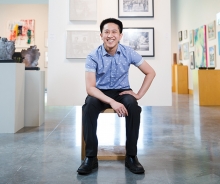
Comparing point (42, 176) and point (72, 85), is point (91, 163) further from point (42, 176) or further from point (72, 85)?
point (72, 85)

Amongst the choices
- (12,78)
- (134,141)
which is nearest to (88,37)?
(12,78)

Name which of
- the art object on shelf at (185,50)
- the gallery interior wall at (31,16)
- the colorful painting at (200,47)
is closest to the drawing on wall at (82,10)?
the colorful painting at (200,47)

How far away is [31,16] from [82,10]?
726 cm

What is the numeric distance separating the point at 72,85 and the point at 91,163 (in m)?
2.53

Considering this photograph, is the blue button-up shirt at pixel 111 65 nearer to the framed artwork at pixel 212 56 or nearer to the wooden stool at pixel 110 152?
the wooden stool at pixel 110 152

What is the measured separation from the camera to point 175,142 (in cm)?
262

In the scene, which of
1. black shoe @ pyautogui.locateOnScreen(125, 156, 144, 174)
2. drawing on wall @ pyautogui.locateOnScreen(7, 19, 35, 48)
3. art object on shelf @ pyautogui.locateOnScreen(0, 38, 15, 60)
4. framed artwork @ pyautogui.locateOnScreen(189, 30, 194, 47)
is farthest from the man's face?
drawing on wall @ pyautogui.locateOnScreen(7, 19, 35, 48)

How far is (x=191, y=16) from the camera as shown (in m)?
9.11

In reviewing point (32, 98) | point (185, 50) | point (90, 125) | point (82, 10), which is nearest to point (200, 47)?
point (185, 50)

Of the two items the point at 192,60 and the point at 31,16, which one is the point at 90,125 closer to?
the point at 192,60

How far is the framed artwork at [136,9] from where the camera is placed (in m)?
4.15

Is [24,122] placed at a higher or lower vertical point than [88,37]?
lower

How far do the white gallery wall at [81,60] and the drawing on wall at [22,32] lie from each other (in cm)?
696

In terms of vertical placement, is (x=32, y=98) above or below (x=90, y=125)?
above
